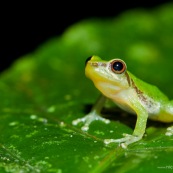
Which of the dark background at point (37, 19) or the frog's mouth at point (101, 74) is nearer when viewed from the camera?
the frog's mouth at point (101, 74)

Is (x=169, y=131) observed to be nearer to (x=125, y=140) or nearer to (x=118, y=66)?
(x=125, y=140)

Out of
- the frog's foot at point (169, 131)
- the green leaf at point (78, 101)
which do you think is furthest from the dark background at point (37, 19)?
the frog's foot at point (169, 131)

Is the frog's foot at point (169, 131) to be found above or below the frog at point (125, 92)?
below

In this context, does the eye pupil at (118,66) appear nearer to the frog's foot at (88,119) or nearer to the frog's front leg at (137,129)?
the frog's front leg at (137,129)

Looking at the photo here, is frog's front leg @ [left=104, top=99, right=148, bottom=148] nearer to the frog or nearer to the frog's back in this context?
the frog

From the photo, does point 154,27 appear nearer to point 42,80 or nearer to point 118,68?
point 42,80

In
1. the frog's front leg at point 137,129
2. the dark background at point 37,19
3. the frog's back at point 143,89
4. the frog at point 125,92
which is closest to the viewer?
the frog's front leg at point 137,129

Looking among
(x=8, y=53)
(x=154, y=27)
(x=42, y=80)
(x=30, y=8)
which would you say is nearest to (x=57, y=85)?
(x=42, y=80)
